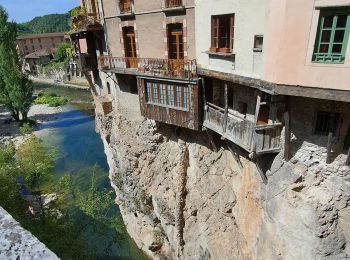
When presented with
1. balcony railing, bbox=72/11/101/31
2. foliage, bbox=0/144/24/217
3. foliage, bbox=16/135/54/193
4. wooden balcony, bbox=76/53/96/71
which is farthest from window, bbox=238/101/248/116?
foliage, bbox=16/135/54/193

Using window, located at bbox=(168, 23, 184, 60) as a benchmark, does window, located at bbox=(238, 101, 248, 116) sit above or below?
below

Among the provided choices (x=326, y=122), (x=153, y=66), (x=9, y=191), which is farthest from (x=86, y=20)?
(x=326, y=122)

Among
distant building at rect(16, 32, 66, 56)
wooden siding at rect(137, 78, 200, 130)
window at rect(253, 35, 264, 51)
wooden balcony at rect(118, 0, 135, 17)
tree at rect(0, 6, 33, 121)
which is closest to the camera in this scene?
window at rect(253, 35, 264, 51)

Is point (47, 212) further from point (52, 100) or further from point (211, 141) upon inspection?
point (52, 100)

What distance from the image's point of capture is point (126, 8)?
18.4 metres

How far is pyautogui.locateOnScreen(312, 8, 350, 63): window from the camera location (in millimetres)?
8633

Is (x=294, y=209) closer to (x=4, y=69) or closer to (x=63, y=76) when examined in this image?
(x=4, y=69)

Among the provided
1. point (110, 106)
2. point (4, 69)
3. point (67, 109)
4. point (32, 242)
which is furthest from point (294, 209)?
point (67, 109)

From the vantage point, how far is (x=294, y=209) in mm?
11438

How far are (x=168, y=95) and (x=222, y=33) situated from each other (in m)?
4.86

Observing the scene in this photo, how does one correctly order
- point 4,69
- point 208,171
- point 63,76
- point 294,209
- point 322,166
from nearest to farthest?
point 322,166, point 294,209, point 208,171, point 4,69, point 63,76

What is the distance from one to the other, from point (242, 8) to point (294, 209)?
27.5 ft

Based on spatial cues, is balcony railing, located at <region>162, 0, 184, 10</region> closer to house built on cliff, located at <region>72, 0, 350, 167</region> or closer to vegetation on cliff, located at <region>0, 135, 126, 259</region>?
house built on cliff, located at <region>72, 0, 350, 167</region>

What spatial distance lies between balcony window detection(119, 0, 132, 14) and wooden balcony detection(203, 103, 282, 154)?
27.9 feet
